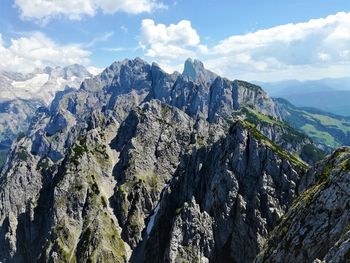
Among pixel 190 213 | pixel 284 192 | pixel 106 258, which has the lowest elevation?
pixel 106 258

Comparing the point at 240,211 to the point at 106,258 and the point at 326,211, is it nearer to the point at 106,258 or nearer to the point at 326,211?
the point at 106,258

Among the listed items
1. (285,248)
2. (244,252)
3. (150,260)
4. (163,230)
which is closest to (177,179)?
(163,230)

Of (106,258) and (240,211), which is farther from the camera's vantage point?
(106,258)

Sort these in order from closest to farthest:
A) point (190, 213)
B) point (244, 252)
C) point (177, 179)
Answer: point (244, 252) → point (190, 213) → point (177, 179)

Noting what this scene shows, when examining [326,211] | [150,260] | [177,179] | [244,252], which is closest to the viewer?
[326,211]

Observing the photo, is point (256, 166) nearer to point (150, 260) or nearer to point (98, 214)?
point (150, 260)

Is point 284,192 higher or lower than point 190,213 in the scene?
higher
